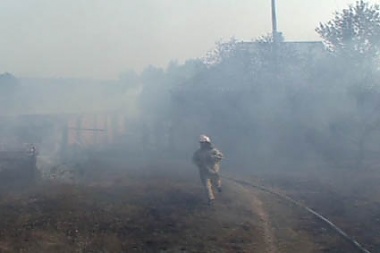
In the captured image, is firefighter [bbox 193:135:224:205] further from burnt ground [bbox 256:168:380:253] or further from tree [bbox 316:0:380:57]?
tree [bbox 316:0:380:57]

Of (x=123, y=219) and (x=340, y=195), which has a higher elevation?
(x=340, y=195)

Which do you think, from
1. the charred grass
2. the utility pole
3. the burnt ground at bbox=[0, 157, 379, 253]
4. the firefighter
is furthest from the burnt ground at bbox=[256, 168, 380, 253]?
the utility pole

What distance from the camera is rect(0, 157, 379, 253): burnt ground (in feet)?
27.6

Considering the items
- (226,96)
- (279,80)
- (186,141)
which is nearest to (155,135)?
(186,141)

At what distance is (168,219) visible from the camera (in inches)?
397

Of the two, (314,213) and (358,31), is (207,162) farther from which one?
(358,31)

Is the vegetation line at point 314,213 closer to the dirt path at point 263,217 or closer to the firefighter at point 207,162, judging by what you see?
the dirt path at point 263,217

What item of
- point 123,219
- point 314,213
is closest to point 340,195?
point 314,213

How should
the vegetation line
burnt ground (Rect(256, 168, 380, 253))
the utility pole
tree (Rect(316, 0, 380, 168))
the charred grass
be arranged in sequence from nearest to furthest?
the charred grass, the vegetation line, burnt ground (Rect(256, 168, 380, 253)), tree (Rect(316, 0, 380, 168)), the utility pole

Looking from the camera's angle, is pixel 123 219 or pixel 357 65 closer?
pixel 123 219

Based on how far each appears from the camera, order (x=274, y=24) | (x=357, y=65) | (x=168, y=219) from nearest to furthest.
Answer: (x=168, y=219) → (x=357, y=65) → (x=274, y=24)

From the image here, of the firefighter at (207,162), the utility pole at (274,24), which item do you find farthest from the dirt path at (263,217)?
the utility pole at (274,24)

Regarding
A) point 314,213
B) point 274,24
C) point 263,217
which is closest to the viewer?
point 263,217

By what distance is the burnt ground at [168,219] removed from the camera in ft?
27.6
